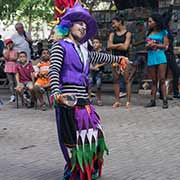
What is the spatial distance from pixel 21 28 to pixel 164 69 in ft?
13.9

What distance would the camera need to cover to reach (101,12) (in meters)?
16.1

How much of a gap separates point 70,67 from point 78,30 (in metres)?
0.41

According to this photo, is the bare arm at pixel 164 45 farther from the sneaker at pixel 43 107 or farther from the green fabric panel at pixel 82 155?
the green fabric panel at pixel 82 155

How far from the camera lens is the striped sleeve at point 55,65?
18.6 feet

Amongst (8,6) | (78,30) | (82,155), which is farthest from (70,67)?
(8,6)

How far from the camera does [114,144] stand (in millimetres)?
8031

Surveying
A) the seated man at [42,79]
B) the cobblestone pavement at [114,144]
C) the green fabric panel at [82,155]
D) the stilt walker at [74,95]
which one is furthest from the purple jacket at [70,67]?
the seated man at [42,79]

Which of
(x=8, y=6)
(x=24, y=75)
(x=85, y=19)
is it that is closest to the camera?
(x=85, y=19)

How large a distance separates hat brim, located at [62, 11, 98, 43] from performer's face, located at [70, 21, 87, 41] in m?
0.05

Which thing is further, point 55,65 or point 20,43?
point 20,43

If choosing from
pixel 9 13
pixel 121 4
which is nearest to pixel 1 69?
pixel 121 4

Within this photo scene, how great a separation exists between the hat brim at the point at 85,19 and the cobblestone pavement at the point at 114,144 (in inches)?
63.6

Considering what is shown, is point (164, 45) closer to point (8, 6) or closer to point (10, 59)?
point (10, 59)

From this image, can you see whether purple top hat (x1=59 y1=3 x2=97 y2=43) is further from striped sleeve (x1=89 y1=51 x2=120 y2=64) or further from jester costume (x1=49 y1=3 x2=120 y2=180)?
striped sleeve (x1=89 y1=51 x2=120 y2=64)
